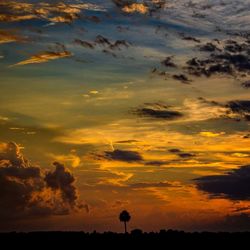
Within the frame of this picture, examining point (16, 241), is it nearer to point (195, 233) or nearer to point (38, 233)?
point (38, 233)

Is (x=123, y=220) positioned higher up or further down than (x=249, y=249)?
higher up

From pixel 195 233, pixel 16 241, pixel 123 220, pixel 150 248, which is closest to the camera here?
pixel 150 248

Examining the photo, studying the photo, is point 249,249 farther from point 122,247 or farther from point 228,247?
point 122,247

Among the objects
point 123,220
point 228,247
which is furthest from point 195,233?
point 228,247

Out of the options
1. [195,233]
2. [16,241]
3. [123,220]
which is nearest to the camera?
[16,241]

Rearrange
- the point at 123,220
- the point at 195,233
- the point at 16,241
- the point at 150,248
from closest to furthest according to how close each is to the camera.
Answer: the point at 150,248 < the point at 16,241 < the point at 123,220 < the point at 195,233

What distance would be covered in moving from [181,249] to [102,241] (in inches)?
550

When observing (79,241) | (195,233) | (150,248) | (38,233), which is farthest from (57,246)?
(195,233)

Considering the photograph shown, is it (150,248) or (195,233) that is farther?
(195,233)

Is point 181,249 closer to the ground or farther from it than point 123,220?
closer to the ground

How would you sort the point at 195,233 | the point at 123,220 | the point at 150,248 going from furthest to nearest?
the point at 195,233, the point at 123,220, the point at 150,248

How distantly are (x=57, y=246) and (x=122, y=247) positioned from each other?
32.2ft

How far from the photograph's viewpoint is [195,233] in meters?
115

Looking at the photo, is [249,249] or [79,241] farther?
[79,241]
